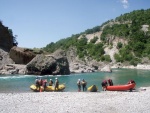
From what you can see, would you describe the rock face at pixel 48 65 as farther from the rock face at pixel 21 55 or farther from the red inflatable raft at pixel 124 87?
the red inflatable raft at pixel 124 87

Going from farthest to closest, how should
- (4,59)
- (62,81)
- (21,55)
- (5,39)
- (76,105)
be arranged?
(5,39) → (4,59) → (21,55) → (62,81) → (76,105)

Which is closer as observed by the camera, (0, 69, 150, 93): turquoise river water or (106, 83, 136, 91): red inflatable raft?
(106, 83, 136, 91): red inflatable raft

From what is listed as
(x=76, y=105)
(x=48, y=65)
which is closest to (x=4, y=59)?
(x=48, y=65)

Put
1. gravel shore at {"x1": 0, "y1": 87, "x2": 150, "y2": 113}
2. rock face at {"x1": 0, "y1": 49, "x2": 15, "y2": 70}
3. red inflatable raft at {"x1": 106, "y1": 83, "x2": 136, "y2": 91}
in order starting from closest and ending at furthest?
gravel shore at {"x1": 0, "y1": 87, "x2": 150, "y2": 113} < red inflatable raft at {"x1": 106, "y1": 83, "x2": 136, "y2": 91} < rock face at {"x1": 0, "y1": 49, "x2": 15, "y2": 70}

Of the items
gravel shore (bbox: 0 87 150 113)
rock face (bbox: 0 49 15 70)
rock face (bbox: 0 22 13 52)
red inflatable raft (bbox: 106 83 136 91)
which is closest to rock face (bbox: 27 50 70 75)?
rock face (bbox: 0 49 15 70)

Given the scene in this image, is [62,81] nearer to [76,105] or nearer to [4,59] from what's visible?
[76,105]

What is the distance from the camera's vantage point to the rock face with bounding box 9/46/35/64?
3499 inches

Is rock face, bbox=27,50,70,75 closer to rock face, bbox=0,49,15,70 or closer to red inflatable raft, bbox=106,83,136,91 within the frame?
rock face, bbox=0,49,15,70

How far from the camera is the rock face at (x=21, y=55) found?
292ft

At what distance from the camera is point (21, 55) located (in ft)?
294

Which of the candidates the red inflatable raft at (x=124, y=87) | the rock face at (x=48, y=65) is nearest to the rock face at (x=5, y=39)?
the rock face at (x=48, y=65)

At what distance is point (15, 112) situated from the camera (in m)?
20.5

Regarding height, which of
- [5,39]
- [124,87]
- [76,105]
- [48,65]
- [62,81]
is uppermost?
[5,39]

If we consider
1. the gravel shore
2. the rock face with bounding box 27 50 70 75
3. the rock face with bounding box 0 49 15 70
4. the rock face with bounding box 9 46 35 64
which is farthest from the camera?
the rock face with bounding box 0 49 15 70
